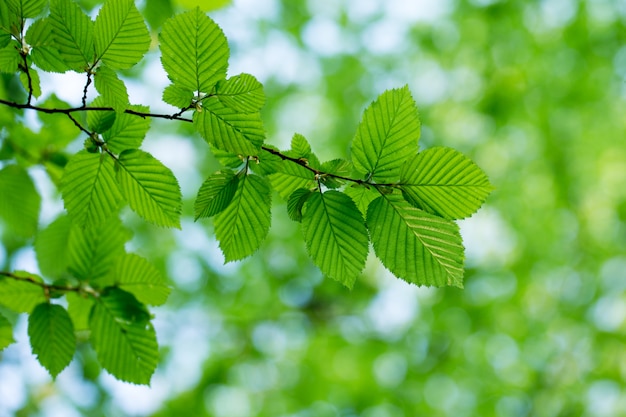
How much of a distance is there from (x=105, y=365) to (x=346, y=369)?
549cm

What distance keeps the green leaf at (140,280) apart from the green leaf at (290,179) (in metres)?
0.42

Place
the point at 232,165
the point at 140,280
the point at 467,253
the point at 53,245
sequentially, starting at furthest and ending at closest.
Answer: the point at 467,253 → the point at 53,245 → the point at 140,280 → the point at 232,165

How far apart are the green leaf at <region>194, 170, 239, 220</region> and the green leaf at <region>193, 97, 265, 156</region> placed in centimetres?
8

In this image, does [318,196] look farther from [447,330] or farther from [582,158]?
[582,158]

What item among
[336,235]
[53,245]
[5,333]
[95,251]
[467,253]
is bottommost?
[5,333]

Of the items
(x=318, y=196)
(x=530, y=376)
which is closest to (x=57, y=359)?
(x=318, y=196)

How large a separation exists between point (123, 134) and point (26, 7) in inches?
9.5

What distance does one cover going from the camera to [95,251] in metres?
1.15

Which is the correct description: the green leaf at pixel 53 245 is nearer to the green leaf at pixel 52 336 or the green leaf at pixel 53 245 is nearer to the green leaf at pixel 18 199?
the green leaf at pixel 18 199

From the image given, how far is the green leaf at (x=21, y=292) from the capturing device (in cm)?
106

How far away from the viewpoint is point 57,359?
101 cm

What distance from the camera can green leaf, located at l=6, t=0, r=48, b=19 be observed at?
0.77 metres

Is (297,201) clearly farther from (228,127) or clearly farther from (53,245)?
(53,245)

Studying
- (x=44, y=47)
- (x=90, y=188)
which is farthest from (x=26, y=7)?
(x=90, y=188)
